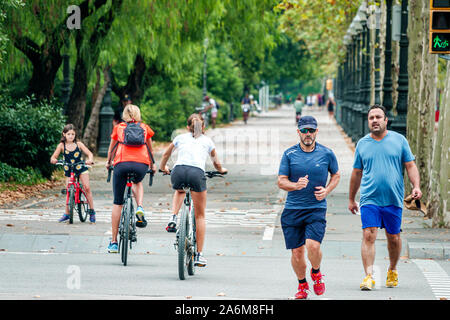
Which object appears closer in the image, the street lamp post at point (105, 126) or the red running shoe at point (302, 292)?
the red running shoe at point (302, 292)

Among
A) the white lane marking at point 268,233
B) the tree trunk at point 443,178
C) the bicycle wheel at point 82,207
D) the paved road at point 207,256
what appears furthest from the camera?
the bicycle wheel at point 82,207

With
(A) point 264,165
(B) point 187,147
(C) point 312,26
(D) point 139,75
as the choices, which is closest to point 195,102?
(C) point 312,26

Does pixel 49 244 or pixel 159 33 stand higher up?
pixel 159 33

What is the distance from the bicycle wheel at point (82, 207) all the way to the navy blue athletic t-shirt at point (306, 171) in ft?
21.2

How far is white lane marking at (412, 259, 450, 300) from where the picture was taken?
363 inches

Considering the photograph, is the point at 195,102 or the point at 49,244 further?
the point at 195,102

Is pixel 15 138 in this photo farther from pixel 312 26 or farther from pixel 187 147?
pixel 312 26

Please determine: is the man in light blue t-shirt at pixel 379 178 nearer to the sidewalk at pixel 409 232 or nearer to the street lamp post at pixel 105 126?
the sidewalk at pixel 409 232

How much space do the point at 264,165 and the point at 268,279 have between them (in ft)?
55.8

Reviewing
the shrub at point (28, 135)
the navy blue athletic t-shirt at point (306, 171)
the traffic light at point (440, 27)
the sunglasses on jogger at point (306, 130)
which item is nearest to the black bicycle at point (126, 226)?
the navy blue athletic t-shirt at point (306, 171)

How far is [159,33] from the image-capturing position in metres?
24.5

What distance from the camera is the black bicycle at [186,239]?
384 inches

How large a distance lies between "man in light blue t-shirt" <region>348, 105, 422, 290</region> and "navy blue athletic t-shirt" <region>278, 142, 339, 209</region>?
861mm

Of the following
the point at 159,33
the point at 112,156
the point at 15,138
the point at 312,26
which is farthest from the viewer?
the point at 312,26
